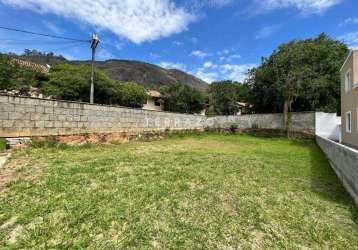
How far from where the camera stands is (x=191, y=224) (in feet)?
7.64

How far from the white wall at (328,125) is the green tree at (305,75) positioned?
1302 millimetres

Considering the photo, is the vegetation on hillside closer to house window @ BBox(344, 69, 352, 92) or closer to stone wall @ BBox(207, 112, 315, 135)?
stone wall @ BBox(207, 112, 315, 135)

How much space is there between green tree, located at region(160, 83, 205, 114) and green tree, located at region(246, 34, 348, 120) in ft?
29.3

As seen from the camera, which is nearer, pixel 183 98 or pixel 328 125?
pixel 328 125

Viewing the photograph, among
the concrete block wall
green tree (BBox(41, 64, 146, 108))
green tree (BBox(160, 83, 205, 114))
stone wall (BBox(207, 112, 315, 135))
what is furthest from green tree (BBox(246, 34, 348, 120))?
green tree (BBox(41, 64, 146, 108))

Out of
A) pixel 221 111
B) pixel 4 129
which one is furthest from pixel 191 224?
pixel 221 111

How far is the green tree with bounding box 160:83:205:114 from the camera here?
2350cm

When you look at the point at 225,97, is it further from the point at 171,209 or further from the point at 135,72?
the point at 135,72

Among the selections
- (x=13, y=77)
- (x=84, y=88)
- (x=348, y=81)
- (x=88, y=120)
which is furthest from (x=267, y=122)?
(x=13, y=77)

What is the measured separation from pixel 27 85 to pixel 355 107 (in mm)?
18460

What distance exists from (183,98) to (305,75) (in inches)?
528

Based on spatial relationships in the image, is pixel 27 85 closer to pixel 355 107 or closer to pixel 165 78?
pixel 355 107

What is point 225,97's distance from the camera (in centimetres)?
2256

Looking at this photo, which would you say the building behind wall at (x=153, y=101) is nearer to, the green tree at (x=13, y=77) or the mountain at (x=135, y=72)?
the green tree at (x=13, y=77)
